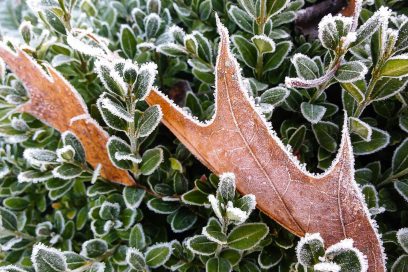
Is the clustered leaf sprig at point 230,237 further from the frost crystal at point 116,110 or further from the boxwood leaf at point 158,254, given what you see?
the frost crystal at point 116,110

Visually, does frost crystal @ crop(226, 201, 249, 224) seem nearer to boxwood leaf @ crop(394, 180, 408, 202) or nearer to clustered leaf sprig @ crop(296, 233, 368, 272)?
clustered leaf sprig @ crop(296, 233, 368, 272)

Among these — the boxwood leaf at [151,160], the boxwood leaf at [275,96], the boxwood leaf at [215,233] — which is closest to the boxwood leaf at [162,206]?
the boxwood leaf at [151,160]

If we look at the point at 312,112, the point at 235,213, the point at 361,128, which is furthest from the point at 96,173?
the point at 361,128

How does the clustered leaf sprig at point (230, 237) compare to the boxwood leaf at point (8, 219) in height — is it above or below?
above

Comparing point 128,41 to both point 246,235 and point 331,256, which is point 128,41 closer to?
point 246,235

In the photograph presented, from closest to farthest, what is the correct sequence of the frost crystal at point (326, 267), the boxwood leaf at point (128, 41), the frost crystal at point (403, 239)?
the frost crystal at point (326, 267)
the frost crystal at point (403, 239)
the boxwood leaf at point (128, 41)

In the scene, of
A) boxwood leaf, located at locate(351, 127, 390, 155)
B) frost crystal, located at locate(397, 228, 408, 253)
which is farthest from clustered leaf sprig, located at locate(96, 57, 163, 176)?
frost crystal, located at locate(397, 228, 408, 253)

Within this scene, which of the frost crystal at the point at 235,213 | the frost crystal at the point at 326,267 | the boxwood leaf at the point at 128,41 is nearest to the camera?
the frost crystal at the point at 326,267
